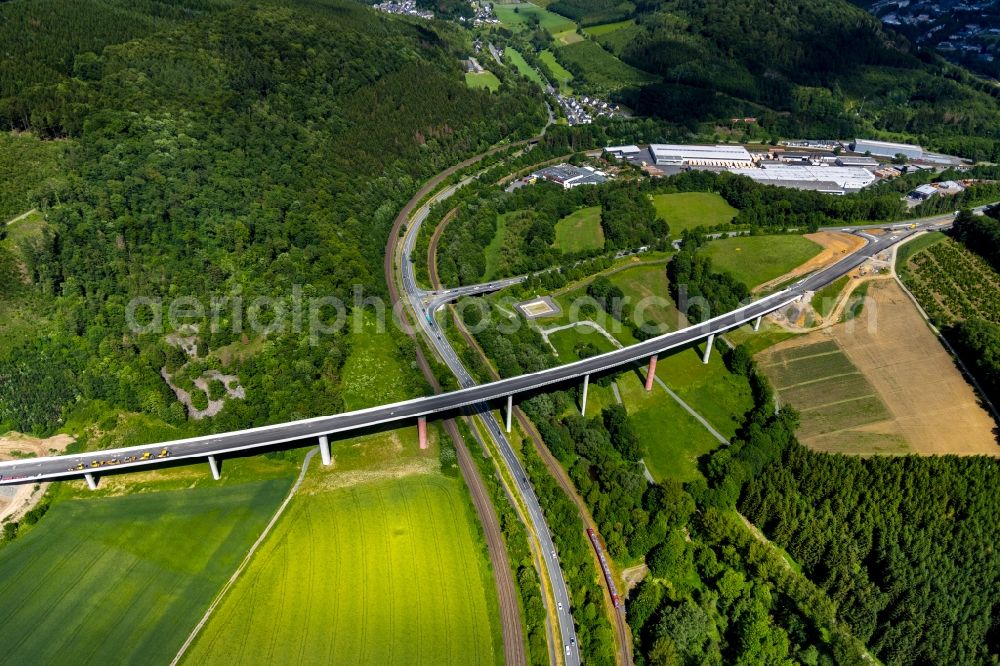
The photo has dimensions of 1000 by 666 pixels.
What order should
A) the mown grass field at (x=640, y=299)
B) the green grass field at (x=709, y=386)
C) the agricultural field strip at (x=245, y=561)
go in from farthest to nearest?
the mown grass field at (x=640, y=299)
the green grass field at (x=709, y=386)
the agricultural field strip at (x=245, y=561)

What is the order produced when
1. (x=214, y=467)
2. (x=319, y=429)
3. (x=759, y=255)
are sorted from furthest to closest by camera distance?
(x=759, y=255), (x=319, y=429), (x=214, y=467)

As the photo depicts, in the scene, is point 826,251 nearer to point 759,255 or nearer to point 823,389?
point 759,255

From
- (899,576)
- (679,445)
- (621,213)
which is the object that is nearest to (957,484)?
(899,576)

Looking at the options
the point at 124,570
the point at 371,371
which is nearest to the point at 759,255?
the point at 371,371

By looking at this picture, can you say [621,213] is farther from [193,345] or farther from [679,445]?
[193,345]

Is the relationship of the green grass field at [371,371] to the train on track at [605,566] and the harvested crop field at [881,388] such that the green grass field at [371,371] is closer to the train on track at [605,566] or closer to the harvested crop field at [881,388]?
the train on track at [605,566]

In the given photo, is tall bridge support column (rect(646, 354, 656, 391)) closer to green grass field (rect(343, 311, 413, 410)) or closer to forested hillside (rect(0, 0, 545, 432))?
green grass field (rect(343, 311, 413, 410))

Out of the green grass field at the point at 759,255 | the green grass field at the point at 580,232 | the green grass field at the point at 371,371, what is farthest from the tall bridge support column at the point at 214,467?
the green grass field at the point at 759,255
